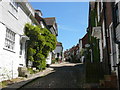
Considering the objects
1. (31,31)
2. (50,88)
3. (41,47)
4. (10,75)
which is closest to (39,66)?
(41,47)

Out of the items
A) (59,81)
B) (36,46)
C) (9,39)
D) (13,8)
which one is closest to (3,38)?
(9,39)

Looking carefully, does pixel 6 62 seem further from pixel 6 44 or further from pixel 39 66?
pixel 39 66

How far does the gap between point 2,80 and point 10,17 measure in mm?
4963

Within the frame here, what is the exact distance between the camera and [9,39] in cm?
1239

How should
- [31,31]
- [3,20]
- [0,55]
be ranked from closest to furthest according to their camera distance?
[0,55], [3,20], [31,31]

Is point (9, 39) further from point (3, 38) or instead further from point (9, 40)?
point (3, 38)

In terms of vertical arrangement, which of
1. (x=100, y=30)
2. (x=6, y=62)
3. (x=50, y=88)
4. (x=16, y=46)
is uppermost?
(x=100, y=30)

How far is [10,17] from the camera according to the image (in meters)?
12.8

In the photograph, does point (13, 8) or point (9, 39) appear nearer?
point (9, 39)

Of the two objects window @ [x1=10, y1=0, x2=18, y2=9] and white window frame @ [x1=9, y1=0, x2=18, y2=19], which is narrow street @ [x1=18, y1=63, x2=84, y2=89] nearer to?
white window frame @ [x1=9, y1=0, x2=18, y2=19]

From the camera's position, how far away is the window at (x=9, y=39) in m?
12.1

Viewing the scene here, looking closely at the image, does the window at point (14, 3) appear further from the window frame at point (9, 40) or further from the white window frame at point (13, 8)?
the window frame at point (9, 40)

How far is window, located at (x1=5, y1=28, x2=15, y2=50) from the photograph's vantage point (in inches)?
475

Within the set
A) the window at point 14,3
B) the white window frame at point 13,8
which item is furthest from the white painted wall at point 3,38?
the window at point 14,3
